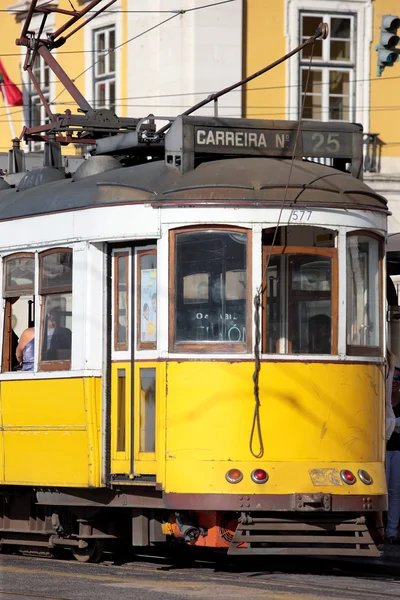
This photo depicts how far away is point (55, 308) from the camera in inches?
491

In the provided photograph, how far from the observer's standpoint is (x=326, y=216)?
1163 centimetres

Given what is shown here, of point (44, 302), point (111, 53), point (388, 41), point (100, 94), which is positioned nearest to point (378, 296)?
point (44, 302)

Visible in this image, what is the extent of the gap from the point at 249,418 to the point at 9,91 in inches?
787

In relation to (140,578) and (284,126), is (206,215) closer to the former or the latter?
(284,126)

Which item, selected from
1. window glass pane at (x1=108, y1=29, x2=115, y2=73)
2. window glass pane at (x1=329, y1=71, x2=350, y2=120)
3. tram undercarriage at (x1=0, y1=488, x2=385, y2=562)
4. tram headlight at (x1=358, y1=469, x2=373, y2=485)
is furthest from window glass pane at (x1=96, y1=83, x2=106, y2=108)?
tram headlight at (x1=358, y1=469, x2=373, y2=485)

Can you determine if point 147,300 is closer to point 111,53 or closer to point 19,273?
point 19,273

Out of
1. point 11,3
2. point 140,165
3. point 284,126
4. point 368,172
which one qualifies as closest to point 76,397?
point 140,165

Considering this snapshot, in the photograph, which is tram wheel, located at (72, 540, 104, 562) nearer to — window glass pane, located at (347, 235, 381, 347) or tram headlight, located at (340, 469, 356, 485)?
tram headlight, located at (340, 469, 356, 485)

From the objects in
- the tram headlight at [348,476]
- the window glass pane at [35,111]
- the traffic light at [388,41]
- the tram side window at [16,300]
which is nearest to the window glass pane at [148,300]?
the tram side window at [16,300]

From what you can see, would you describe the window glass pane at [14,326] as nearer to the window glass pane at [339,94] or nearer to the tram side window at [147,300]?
the tram side window at [147,300]

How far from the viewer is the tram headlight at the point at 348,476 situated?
448 inches

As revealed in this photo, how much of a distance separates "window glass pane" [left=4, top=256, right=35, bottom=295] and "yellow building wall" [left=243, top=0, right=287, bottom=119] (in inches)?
584

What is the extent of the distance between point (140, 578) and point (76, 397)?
59.7 inches

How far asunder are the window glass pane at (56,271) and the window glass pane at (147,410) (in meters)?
1.11
